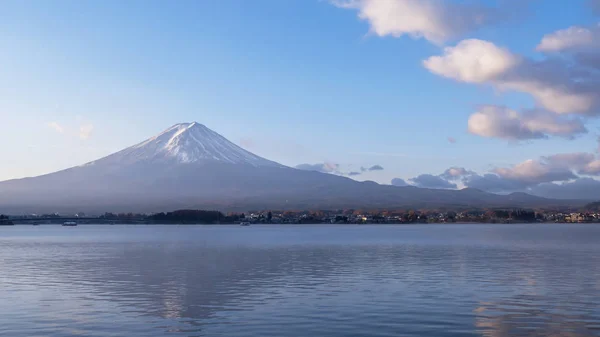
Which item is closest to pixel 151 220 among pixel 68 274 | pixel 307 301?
pixel 68 274

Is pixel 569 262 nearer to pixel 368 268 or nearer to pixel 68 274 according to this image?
pixel 368 268

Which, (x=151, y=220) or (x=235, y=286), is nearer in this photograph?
(x=235, y=286)

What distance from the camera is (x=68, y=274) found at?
105ft

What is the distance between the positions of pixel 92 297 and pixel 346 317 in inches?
378

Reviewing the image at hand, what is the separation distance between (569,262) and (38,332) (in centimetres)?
2956

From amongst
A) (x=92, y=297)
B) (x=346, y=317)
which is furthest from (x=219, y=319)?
(x=92, y=297)

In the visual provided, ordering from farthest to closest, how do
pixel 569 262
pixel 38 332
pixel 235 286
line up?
pixel 569 262 → pixel 235 286 → pixel 38 332

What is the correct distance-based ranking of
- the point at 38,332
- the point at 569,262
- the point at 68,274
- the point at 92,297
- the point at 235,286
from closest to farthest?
the point at 38,332 → the point at 92,297 → the point at 235,286 → the point at 68,274 → the point at 569,262

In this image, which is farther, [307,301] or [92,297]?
[92,297]

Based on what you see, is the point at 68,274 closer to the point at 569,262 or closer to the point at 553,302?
the point at 553,302

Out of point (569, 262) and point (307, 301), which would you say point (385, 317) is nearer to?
point (307, 301)

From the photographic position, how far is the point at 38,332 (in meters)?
16.9

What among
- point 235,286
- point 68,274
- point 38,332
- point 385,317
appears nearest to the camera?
point 38,332

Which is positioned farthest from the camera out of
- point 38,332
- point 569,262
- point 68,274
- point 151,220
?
A: point 151,220
